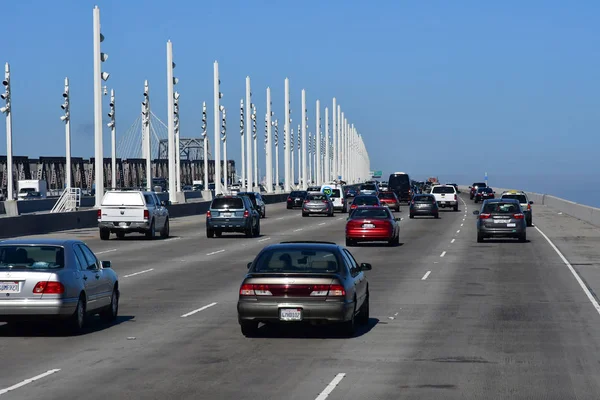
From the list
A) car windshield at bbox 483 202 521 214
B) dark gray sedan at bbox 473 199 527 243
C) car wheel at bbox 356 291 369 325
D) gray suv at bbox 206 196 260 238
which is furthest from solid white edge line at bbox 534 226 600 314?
gray suv at bbox 206 196 260 238

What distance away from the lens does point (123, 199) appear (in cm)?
4281

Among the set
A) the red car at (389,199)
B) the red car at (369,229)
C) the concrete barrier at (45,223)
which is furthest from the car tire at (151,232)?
the red car at (389,199)

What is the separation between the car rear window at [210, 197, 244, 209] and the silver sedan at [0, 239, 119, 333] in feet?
91.9

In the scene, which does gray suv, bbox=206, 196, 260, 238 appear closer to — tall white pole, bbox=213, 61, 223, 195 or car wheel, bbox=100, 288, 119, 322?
car wheel, bbox=100, 288, 119, 322

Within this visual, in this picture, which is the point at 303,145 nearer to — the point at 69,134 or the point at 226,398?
the point at 69,134

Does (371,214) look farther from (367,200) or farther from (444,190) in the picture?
(444,190)

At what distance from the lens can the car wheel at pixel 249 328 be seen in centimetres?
1580

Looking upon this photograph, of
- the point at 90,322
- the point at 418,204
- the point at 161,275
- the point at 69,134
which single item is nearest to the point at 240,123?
the point at 69,134

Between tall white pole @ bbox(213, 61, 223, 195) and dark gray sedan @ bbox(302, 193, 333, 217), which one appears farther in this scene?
tall white pole @ bbox(213, 61, 223, 195)

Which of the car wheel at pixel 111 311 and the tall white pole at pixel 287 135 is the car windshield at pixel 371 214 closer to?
the car wheel at pixel 111 311

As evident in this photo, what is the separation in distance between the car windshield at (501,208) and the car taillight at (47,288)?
2856cm

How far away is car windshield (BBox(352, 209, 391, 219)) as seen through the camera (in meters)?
40.2

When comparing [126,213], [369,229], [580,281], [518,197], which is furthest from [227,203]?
[518,197]

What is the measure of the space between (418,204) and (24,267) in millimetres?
51626
